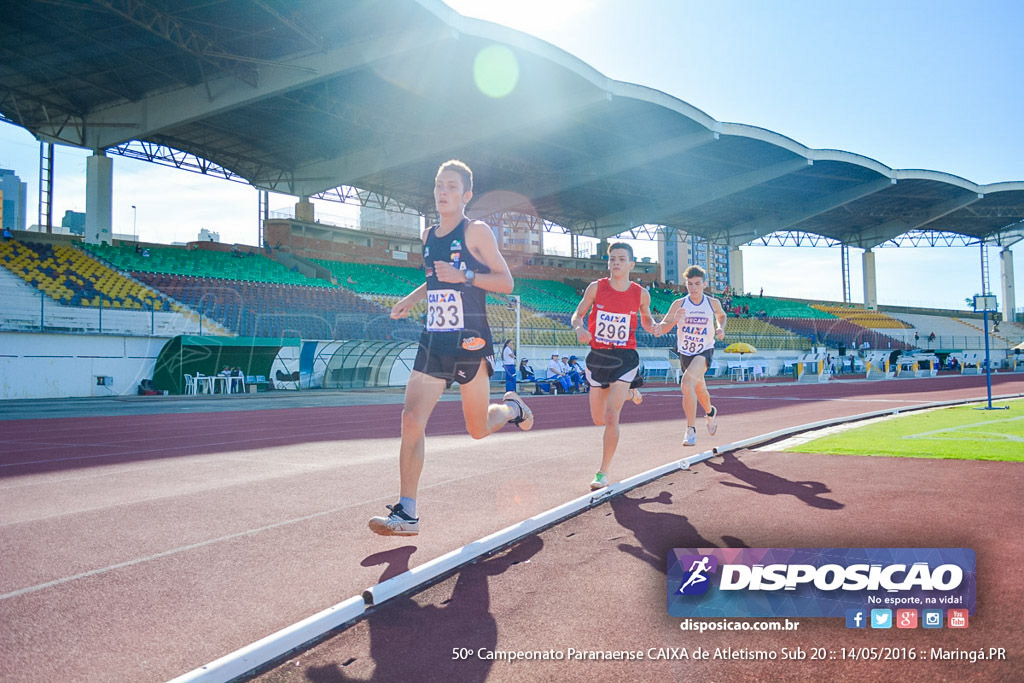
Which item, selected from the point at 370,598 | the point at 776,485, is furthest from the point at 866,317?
the point at 370,598

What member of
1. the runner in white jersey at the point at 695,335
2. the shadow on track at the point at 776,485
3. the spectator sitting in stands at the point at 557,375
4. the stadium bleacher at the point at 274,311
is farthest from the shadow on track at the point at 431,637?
the stadium bleacher at the point at 274,311

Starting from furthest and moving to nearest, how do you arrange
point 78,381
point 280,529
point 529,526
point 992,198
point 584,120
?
point 992,198
point 584,120
point 78,381
point 280,529
point 529,526

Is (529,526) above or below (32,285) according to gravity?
below

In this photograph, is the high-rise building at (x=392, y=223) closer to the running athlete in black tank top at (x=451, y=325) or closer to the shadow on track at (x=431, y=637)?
the running athlete in black tank top at (x=451, y=325)

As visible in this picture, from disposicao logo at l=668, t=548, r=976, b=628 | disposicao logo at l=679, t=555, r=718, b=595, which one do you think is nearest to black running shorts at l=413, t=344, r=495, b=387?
disposicao logo at l=679, t=555, r=718, b=595

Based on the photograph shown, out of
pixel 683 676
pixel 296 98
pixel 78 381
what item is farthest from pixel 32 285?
pixel 683 676

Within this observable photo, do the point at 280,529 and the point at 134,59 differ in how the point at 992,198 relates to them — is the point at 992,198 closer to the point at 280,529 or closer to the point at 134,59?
the point at 134,59

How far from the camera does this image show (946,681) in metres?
2.30

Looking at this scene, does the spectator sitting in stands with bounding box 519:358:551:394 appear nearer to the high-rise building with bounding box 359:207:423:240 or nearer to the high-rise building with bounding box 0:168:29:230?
the high-rise building with bounding box 359:207:423:240

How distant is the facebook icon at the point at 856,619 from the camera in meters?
2.70

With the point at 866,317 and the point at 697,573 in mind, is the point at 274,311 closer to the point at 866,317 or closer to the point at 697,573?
the point at 697,573

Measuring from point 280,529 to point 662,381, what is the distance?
31977 mm

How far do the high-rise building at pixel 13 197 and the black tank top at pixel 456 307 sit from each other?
14808 centimetres

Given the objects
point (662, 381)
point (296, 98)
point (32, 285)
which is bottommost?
point (662, 381)
